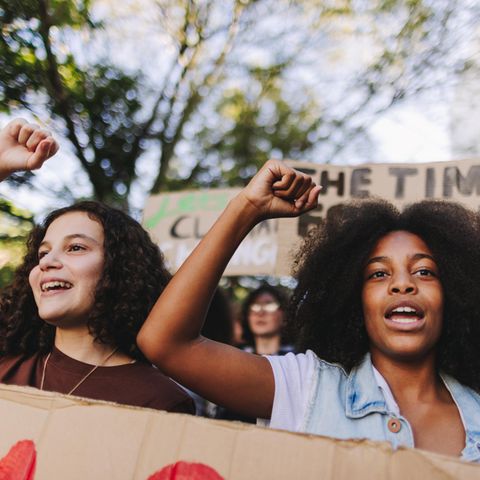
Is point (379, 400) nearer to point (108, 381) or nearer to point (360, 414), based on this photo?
point (360, 414)

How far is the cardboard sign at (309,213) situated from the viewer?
3285 mm

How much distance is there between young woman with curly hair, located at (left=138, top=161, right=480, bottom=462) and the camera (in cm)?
136

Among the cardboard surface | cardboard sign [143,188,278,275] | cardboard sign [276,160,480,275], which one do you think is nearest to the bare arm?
the cardboard surface

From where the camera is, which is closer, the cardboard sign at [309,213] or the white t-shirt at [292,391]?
the white t-shirt at [292,391]

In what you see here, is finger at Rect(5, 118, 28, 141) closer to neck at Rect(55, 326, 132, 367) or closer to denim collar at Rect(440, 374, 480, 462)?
neck at Rect(55, 326, 132, 367)

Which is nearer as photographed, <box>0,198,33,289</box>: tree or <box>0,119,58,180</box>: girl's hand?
<box>0,119,58,180</box>: girl's hand

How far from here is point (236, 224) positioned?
1400 millimetres

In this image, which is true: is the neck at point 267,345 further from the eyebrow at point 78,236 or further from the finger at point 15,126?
the finger at point 15,126

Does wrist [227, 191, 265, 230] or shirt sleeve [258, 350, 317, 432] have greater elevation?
wrist [227, 191, 265, 230]

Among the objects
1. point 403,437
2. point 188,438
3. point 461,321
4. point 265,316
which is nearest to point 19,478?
point 188,438

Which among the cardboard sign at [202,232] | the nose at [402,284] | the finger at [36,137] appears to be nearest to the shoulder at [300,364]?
the nose at [402,284]

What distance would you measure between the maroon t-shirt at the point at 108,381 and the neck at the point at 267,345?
227cm

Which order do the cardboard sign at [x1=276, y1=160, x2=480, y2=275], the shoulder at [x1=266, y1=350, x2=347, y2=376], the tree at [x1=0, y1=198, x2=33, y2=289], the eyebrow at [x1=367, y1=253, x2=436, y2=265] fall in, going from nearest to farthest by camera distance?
1. the shoulder at [x1=266, y1=350, x2=347, y2=376]
2. the eyebrow at [x1=367, y1=253, x2=436, y2=265]
3. the cardboard sign at [x1=276, y1=160, x2=480, y2=275]
4. the tree at [x1=0, y1=198, x2=33, y2=289]

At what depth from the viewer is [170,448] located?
107 cm
